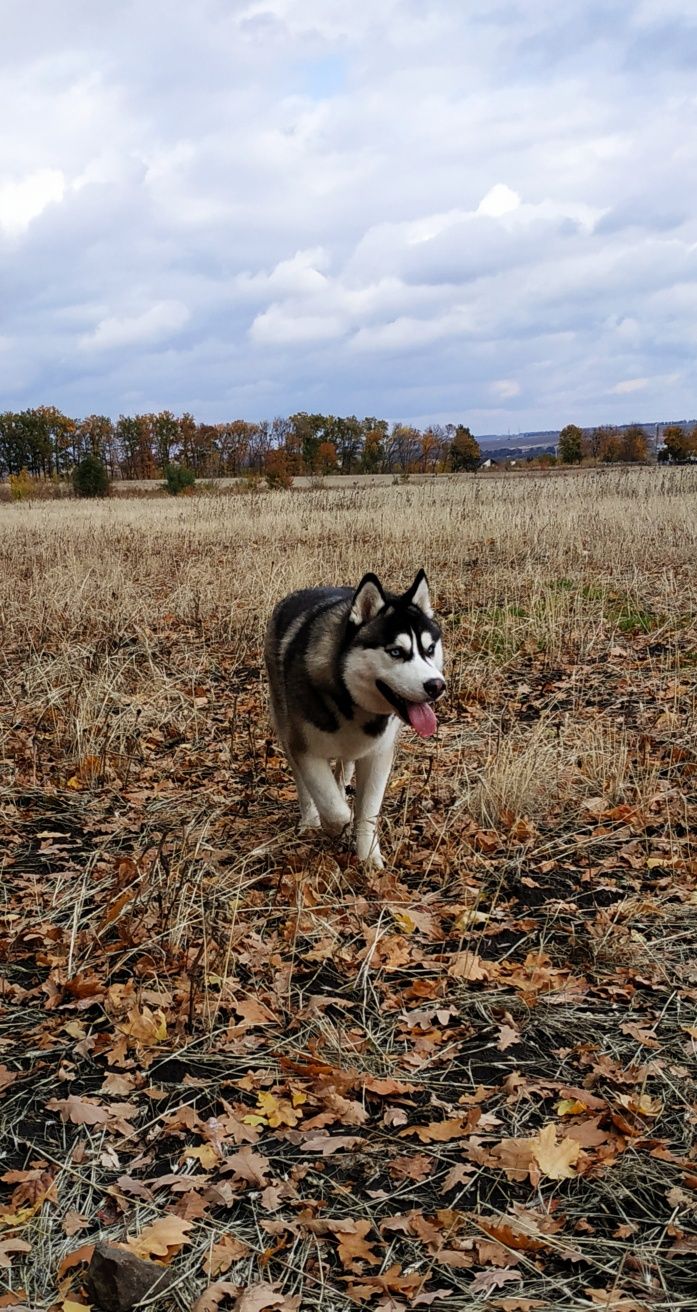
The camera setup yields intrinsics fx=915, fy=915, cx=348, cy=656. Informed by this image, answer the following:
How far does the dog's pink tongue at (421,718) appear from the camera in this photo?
14.7ft

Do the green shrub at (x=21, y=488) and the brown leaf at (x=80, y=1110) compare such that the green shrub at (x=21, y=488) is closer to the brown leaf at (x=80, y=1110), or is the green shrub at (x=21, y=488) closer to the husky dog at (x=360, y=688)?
the husky dog at (x=360, y=688)

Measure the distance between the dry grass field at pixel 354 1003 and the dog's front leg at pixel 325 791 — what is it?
0.83 ft

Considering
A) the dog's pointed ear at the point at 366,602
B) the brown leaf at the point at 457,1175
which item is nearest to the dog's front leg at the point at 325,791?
the dog's pointed ear at the point at 366,602

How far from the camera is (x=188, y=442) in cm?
8369

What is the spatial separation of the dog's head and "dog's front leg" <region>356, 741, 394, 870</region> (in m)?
0.36

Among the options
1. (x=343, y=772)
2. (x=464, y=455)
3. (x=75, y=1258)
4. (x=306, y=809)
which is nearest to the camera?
(x=75, y=1258)

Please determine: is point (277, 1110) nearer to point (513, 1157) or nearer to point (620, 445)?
point (513, 1157)

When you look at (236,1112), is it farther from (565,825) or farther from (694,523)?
(694,523)

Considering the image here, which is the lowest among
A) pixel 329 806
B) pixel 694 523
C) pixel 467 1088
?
pixel 467 1088

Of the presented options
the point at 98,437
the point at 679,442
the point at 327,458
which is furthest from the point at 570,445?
the point at 98,437

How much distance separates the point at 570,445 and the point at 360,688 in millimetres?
80803

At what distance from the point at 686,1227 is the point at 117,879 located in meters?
3.07

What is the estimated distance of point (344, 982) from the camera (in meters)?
4.04

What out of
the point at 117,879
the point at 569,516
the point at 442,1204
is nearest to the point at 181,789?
the point at 117,879
